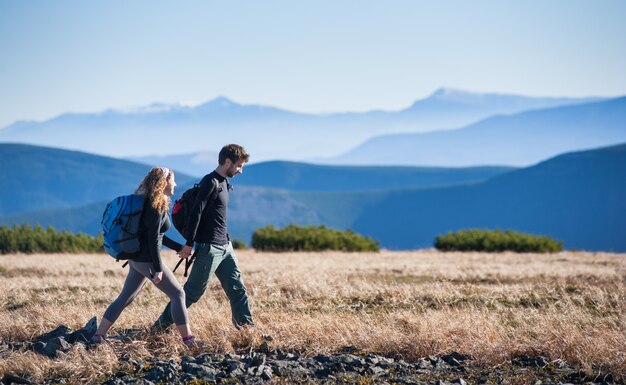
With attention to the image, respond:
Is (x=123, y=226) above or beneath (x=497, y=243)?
above

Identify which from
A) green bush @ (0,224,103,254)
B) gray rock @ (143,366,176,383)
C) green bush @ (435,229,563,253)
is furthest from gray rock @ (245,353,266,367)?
green bush @ (435,229,563,253)

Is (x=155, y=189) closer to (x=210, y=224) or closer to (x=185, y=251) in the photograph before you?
(x=185, y=251)

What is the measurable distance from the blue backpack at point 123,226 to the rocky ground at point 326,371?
121 centimetres

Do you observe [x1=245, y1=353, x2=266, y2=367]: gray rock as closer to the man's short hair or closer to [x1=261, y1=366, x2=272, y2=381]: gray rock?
[x1=261, y1=366, x2=272, y2=381]: gray rock

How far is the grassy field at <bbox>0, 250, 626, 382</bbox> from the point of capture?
321 inches

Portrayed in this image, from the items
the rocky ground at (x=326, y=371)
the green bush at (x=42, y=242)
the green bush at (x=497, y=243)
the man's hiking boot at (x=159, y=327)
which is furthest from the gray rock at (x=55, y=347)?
the green bush at (x=497, y=243)

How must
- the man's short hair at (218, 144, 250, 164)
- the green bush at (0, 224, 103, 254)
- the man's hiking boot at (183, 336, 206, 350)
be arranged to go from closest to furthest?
the man's hiking boot at (183, 336, 206, 350)
the man's short hair at (218, 144, 250, 164)
the green bush at (0, 224, 103, 254)

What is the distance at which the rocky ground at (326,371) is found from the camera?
7383mm

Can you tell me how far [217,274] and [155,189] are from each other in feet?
5.31

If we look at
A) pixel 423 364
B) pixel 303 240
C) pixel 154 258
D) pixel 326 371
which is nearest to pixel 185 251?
pixel 154 258

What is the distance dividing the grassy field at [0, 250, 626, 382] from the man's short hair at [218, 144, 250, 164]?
2074 mm

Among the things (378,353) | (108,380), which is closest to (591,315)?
(378,353)

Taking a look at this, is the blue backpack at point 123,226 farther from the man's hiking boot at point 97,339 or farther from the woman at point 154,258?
the man's hiking boot at point 97,339

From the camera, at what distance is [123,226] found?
8188mm
